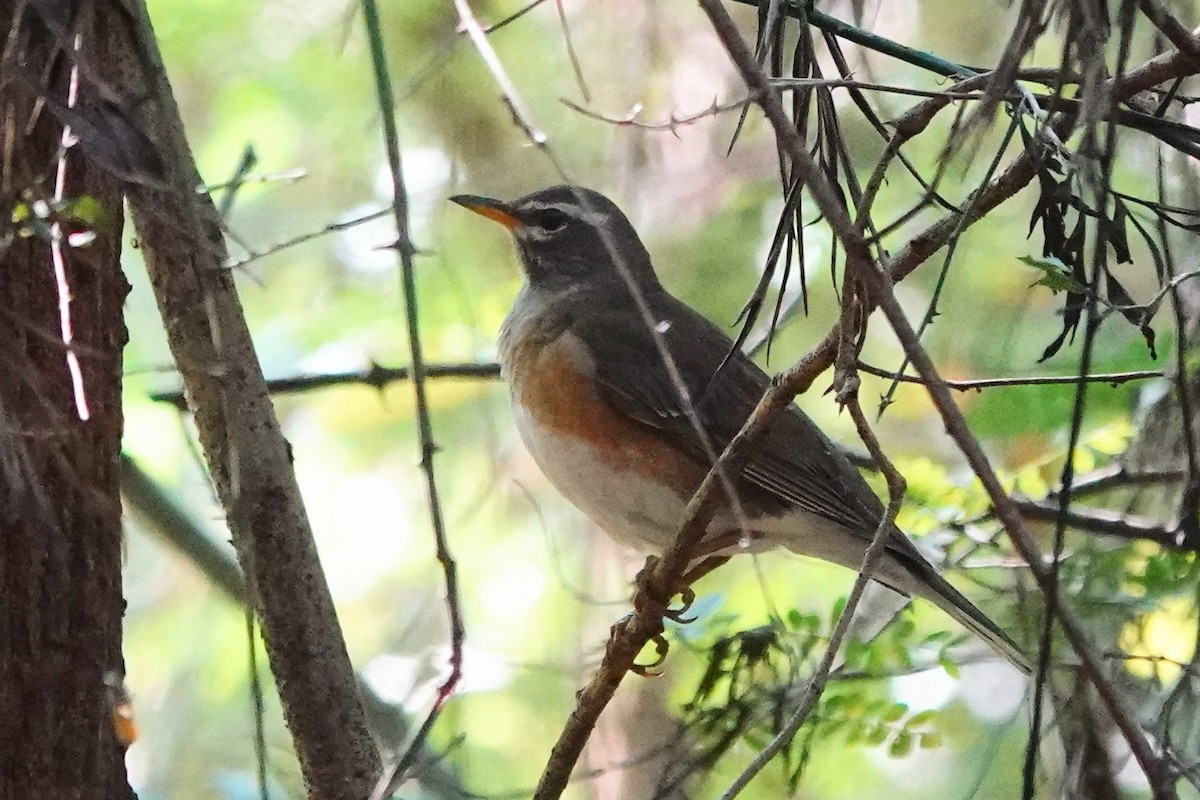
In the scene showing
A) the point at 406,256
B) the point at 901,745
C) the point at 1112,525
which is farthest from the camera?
the point at 1112,525

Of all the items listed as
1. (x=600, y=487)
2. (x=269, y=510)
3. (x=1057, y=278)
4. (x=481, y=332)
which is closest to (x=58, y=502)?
(x=269, y=510)

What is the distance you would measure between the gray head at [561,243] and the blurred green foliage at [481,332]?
34cm

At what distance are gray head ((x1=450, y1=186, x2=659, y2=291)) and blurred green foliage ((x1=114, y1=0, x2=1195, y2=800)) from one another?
34cm

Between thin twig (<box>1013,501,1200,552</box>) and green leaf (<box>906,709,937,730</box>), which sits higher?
thin twig (<box>1013,501,1200,552</box>)

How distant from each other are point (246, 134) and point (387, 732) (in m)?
3.52

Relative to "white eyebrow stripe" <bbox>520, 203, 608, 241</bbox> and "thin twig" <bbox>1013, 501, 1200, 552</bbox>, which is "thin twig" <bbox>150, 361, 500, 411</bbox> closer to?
"white eyebrow stripe" <bbox>520, 203, 608, 241</bbox>

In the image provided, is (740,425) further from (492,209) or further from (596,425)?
(492,209)

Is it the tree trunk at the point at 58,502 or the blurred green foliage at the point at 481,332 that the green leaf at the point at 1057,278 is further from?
the blurred green foliage at the point at 481,332

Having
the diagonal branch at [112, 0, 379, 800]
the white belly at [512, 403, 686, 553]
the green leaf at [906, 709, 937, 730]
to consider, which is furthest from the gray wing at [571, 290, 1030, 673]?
the diagonal branch at [112, 0, 379, 800]

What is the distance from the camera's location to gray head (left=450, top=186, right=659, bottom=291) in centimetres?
423

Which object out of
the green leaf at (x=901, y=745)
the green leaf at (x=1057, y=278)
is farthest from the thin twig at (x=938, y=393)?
the green leaf at (x=901, y=745)

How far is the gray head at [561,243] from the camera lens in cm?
423

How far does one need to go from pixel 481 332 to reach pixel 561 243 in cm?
47

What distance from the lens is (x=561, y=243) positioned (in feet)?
14.4
